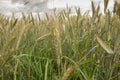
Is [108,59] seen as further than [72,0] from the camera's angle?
No

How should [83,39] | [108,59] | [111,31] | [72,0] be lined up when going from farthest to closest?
[72,0], [83,39], [111,31], [108,59]

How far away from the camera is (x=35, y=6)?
605 centimetres

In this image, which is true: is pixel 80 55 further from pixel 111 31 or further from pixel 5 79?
pixel 5 79

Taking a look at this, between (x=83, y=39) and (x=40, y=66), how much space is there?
8.5 inches

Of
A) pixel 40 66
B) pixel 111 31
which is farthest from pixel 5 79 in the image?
pixel 111 31

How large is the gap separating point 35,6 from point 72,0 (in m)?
1.25

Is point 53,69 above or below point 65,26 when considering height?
below

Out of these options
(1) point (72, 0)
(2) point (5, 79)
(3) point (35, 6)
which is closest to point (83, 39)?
(2) point (5, 79)

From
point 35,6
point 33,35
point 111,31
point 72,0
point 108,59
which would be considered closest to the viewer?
point 108,59

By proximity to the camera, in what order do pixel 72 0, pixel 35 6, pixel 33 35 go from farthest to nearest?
1. pixel 72 0
2. pixel 35 6
3. pixel 33 35

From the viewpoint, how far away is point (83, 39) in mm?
1034

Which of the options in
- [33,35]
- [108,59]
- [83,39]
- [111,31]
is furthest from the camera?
[33,35]

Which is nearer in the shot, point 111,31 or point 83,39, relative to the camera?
point 111,31

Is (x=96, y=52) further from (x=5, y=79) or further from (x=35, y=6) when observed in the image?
(x=35, y=6)
